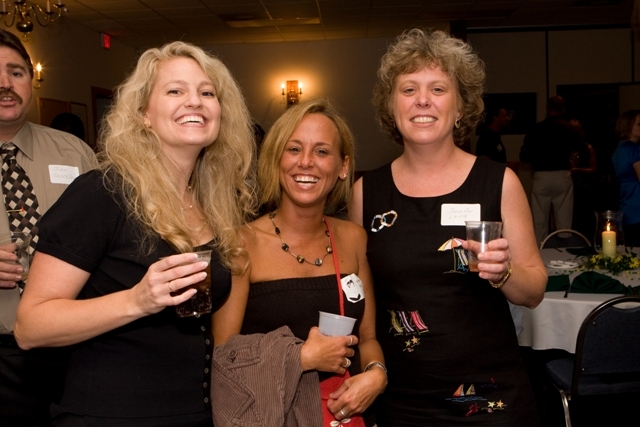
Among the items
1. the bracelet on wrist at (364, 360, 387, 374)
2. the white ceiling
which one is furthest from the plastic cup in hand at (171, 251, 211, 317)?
the white ceiling

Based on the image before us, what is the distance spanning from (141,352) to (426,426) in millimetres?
910

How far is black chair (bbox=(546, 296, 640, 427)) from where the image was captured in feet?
9.66

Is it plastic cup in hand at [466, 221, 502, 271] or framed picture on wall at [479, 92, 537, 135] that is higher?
framed picture on wall at [479, 92, 537, 135]

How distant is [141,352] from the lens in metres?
1.58

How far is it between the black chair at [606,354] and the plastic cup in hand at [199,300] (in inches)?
81.9

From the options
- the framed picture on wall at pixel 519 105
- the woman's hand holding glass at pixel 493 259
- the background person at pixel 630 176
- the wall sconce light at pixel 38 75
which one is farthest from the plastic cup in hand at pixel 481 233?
the framed picture on wall at pixel 519 105

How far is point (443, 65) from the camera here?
208 cm

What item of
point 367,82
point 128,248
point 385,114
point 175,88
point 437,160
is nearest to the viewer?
point 128,248

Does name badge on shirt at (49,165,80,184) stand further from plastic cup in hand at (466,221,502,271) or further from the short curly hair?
plastic cup in hand at (466,221,502,271)

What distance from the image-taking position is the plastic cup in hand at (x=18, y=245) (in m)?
2.13

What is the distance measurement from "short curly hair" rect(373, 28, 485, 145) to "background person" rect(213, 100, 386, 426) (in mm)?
238

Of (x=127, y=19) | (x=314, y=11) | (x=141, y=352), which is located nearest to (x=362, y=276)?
(x=141, y=352)

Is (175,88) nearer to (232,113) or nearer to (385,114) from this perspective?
(232,113)

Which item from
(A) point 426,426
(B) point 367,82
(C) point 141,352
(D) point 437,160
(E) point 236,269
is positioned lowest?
(A) point 426,426
